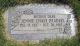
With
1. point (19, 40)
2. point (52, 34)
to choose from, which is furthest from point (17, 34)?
point (52, 34)

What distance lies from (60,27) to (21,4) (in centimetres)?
69

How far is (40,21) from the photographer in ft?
23.6

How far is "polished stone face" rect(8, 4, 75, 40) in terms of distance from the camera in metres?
7.14

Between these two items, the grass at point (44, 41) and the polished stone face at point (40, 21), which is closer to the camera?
the grass at point (44, 41)

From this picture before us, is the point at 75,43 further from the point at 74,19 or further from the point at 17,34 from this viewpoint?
the point at 17,34

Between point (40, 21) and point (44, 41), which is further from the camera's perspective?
point (40, 21)

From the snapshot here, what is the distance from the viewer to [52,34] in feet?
23.4

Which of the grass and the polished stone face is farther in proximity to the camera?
the polished stone face

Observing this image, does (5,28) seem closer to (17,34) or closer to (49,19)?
(17,34)

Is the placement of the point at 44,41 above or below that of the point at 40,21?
below

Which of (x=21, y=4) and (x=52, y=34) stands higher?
(x=21, y=4)

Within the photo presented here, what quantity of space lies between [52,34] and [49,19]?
237 millimetres

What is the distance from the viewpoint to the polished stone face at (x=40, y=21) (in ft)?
23.4

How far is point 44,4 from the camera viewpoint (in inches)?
283
